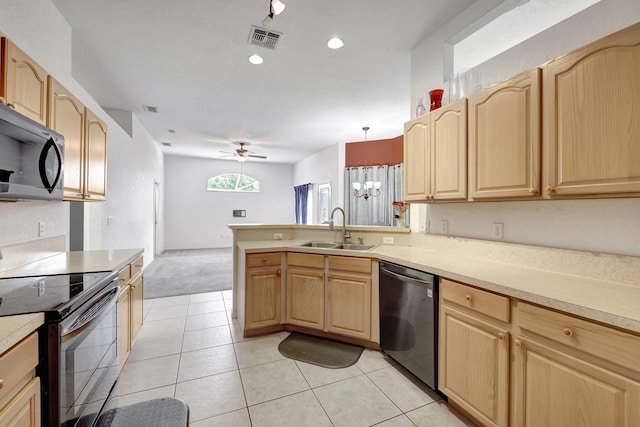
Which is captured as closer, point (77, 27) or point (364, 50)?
point (77, 27)

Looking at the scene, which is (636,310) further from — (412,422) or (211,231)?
(211,231)

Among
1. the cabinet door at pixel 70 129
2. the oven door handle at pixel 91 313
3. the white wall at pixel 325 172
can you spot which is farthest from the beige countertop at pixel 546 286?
the white wall at pixel 325 172

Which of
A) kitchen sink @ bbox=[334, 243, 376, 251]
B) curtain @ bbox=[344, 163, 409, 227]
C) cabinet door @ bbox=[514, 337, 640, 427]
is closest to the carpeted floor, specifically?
kitchen sink @ bbox=[334, 243, 376, 251]

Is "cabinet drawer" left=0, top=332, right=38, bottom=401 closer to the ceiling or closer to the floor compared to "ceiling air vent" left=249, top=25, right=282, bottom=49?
closer to the floor

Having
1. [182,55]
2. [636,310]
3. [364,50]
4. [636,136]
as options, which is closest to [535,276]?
[636,310]

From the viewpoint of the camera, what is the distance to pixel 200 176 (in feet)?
28.8

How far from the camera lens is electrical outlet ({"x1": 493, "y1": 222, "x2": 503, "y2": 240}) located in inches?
80.5

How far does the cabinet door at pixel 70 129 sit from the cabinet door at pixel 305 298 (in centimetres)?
187

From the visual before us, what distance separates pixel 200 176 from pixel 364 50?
7.26 metres

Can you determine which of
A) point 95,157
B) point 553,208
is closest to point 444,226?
point 553,208

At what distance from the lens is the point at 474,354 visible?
158 centimetres

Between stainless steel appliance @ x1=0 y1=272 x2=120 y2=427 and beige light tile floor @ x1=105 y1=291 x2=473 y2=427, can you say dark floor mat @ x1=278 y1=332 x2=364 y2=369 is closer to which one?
beige light tile floor @ x1=105 y1=291 x2=473 y2=427

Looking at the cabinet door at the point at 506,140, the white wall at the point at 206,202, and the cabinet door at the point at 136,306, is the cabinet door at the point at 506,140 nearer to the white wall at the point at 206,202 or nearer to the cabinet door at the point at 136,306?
the cabinet door at the point at 136,306

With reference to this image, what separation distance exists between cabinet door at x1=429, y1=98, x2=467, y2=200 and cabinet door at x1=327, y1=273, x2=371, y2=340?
0.99 metres
